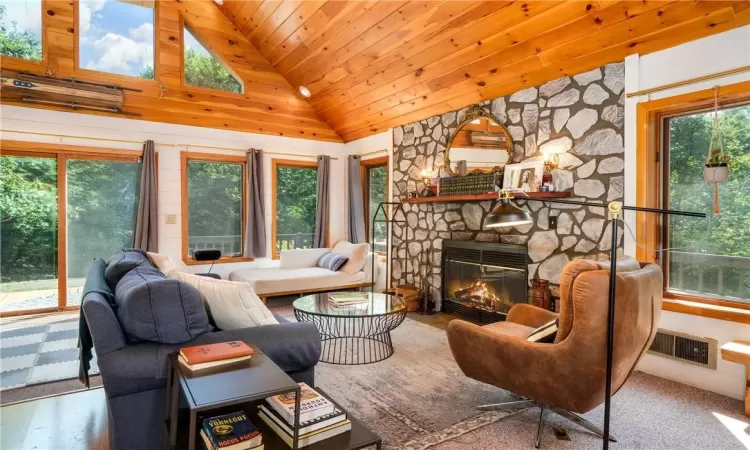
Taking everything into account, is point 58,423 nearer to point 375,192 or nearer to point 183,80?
point 183,80

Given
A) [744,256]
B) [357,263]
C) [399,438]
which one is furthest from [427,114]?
[399,438]

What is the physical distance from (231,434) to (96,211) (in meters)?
4.91

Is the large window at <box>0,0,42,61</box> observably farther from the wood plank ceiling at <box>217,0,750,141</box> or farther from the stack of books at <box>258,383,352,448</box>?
the stack of books at <box>258,383,352,448</box>

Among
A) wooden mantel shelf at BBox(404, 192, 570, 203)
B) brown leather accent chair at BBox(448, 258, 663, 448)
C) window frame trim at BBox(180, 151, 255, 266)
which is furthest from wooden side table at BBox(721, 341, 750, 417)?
window frame trim at BBox(180, 151, 255, 266)

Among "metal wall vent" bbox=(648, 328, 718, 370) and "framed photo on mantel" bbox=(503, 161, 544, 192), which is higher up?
"framed photo on mantel" bbox=(503, 161, 544, 192)

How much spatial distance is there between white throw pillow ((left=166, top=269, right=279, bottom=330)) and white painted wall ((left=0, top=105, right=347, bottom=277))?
12.5 ft

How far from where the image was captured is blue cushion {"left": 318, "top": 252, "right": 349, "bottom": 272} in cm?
584

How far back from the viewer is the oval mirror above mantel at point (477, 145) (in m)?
4.41

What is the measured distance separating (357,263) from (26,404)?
383 centimetres

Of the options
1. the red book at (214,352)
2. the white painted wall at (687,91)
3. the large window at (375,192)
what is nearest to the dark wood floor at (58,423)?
the red book at (214,352)

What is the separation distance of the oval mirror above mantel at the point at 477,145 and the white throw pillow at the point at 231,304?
3.09 metres

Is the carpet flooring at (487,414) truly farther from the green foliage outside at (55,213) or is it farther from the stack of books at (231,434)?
the green foliage outside at (55,213)

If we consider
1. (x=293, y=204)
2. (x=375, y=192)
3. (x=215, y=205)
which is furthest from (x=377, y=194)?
(x=215, y=205)

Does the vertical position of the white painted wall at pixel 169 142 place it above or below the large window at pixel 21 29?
below
